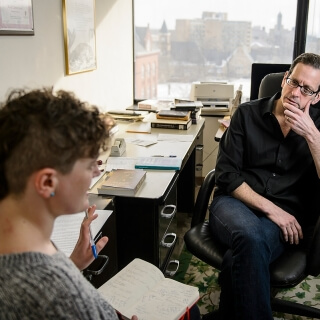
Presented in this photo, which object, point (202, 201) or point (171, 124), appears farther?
point (171, 124)

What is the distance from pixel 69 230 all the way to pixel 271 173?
101 centimetres

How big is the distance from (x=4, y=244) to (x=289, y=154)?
1.50 m

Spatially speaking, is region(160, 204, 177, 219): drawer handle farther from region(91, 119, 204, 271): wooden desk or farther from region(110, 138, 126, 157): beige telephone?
region(110, 138, 126, 157): beige telephone

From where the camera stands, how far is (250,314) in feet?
5.25

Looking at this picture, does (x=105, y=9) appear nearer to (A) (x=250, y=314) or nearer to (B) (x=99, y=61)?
(B) (x=99, y=61)

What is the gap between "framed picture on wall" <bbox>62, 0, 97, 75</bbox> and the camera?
7.98 feet

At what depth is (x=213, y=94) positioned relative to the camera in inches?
138

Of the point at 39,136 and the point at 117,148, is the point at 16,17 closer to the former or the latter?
the point at 117,148

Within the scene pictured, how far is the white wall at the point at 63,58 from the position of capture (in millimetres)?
1983

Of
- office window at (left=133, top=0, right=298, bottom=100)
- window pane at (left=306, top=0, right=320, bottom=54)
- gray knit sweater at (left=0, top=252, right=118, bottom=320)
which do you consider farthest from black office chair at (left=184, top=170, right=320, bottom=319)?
window pane at (left=306, top=0, right=320, bottom=54)

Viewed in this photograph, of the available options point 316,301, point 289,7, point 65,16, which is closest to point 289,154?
point 316,301

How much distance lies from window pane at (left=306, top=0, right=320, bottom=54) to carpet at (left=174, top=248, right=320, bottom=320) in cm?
199

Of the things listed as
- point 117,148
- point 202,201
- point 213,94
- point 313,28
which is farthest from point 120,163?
point 313,28

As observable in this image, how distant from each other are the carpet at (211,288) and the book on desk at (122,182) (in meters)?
0.82
